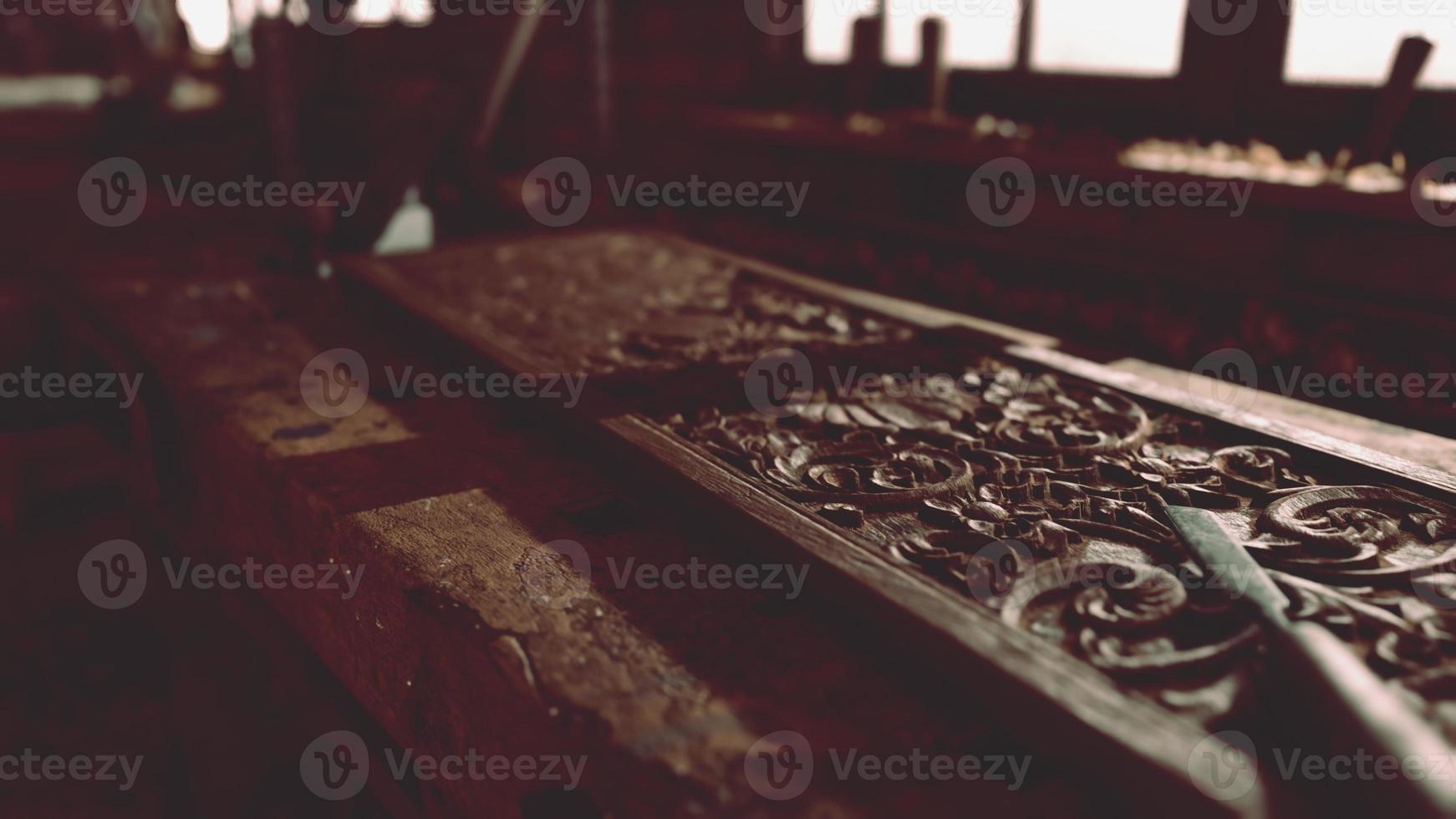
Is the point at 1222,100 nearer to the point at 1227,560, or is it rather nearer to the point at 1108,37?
the point at 1108,37

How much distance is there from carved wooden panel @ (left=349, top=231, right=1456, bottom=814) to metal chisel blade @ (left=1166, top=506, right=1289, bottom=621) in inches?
0.8

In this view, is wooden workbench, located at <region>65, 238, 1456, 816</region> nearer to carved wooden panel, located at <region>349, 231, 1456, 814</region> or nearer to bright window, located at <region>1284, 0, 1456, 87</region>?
carved wooden panel, located at <region>349, 231, 1456, 814</region>

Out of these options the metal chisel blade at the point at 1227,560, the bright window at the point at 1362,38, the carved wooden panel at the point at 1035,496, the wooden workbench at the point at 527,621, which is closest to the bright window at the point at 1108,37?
the bright window at the point at 1362,38

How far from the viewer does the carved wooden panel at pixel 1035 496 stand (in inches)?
51.7

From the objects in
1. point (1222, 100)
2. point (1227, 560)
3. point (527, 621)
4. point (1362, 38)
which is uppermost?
point (1362, 38)

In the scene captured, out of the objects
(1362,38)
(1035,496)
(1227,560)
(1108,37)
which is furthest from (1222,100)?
(1227,560)

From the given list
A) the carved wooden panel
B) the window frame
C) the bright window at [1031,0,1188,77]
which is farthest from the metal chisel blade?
the bright window at [1031,0,1188,77]

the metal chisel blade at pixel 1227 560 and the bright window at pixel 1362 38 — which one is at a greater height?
the bright window at pixel 1362 38

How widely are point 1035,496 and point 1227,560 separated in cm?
38

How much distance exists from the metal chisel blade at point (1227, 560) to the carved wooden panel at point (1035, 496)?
2 cm

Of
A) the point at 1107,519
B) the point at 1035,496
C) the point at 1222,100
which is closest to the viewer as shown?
the point at 1107,519

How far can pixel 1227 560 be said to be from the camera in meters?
1.54

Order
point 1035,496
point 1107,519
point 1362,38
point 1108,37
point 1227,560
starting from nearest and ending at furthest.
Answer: point 1227,560, point 1107,519, point 1035,496, point 1362,38, point 1108,37

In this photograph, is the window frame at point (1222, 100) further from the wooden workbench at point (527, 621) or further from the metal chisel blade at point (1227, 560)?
the metal chisel blade at point (1227, 560)
